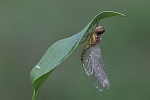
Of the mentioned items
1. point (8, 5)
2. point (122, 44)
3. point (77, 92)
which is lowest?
point (77, 92)

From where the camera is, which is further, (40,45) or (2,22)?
(2,22)

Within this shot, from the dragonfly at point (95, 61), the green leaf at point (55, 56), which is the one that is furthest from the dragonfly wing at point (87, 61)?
the green leaf at point (55, 56)

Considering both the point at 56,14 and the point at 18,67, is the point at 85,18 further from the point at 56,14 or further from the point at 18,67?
the point at 18,67

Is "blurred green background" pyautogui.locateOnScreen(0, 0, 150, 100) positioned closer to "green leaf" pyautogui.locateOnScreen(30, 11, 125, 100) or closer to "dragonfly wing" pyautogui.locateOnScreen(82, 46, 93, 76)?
"dragonfly wing" pyautogui.locateOnScreen(82, 46, 93, 76)

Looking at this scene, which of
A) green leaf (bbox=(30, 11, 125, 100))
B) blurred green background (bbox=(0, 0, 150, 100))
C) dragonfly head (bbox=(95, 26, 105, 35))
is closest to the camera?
green leaf (bbox=(30, 11, 125, 100))

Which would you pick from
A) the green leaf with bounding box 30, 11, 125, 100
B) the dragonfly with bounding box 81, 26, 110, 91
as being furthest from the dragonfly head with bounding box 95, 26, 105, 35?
the green leaf with bounding box 30, 11, 125, 100

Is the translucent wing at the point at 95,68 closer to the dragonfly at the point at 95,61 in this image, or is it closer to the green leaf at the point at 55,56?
the dragonfly at the point at 95,61

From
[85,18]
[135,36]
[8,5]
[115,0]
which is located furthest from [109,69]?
[8,5]

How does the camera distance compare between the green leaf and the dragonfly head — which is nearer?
the green leaf
